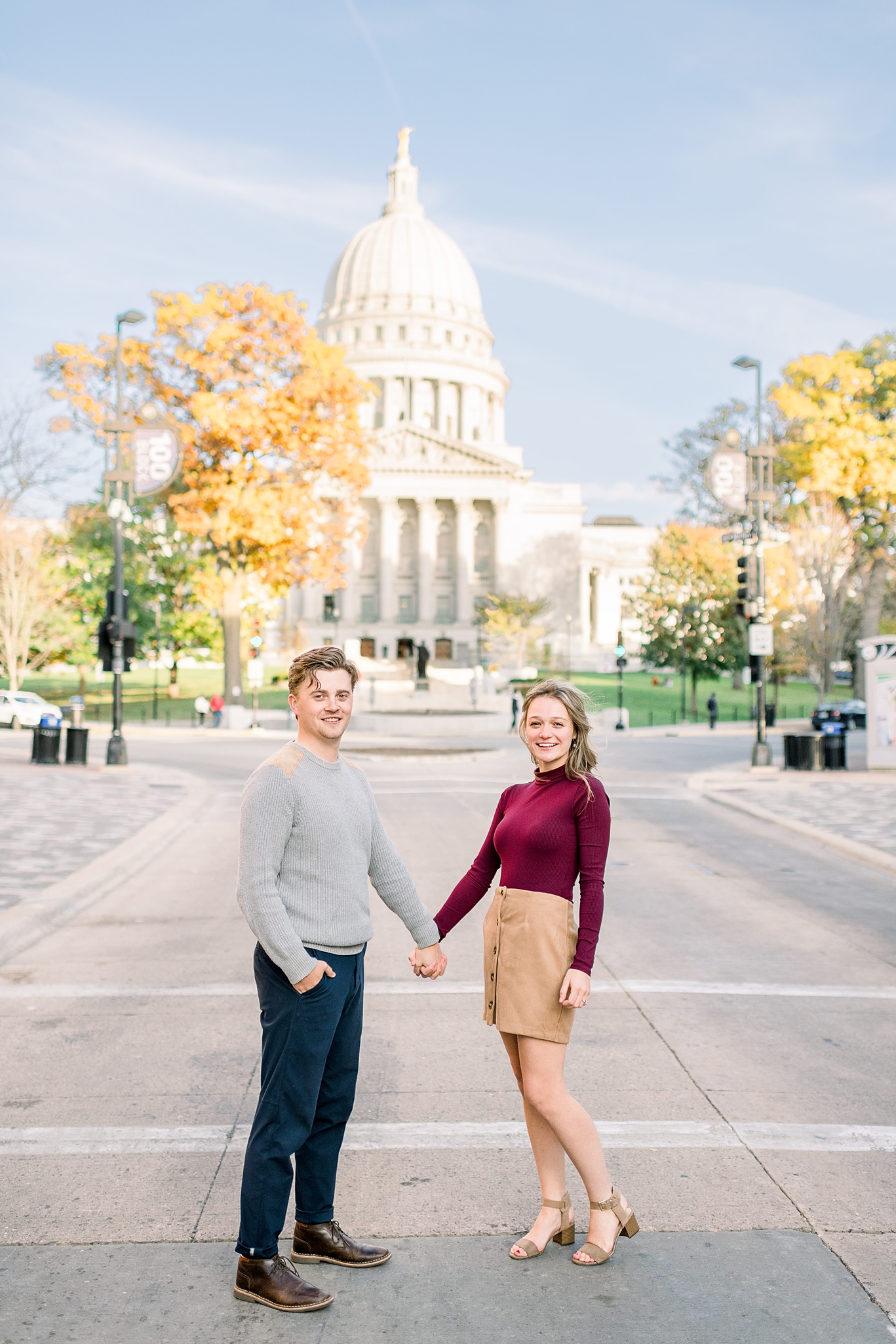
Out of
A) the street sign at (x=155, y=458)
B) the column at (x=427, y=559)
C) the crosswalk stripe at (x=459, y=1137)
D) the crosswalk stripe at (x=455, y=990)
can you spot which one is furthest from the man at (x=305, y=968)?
the column at (x=427, y=559)

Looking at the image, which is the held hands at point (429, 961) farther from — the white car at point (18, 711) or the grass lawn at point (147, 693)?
the white car at point (18, 711)

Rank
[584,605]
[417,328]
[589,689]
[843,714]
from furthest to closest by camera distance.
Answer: [417,328] → [584,605] → [843,714] → [589,689]

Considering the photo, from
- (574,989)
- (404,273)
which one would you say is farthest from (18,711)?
(404,273)

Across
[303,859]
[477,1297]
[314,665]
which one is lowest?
[477,1297]

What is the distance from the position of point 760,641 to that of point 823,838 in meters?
12.3

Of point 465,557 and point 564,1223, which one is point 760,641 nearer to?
point 564,1223

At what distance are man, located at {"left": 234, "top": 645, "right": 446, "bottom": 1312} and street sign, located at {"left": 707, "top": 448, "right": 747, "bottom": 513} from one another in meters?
24.7

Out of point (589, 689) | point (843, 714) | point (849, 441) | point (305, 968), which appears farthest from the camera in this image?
point (843, 714)

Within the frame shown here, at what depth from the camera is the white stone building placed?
4299 inches

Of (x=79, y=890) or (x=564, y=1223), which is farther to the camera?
(x=79, y=890)

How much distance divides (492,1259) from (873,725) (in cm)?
2331

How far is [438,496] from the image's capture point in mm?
109812

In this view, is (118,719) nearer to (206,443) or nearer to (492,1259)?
(206,443)

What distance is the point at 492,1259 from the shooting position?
407 centimetres
